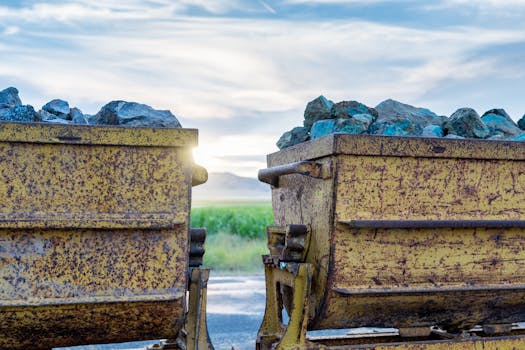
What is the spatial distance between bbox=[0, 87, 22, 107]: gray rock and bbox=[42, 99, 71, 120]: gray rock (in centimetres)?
15

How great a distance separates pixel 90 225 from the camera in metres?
2.65

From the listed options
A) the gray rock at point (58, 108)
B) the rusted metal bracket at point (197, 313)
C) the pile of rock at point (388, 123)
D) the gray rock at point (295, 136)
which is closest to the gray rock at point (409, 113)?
the pile of rock at point (388, 123)

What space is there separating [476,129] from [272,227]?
1349 mm

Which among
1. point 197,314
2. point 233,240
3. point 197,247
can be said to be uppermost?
point 197,247

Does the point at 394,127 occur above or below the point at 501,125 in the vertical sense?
below

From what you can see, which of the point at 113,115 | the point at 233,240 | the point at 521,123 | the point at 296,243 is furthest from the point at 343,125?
the point at 233,240

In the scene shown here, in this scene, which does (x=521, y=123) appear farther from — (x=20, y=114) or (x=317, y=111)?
(x=20, y=114)

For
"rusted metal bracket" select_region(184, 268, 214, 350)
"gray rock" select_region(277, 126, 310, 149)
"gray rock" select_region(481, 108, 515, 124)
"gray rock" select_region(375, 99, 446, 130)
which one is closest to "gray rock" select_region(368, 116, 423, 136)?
"gray rock" select_region(375, 99, 446, 130)

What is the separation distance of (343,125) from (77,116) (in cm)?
143

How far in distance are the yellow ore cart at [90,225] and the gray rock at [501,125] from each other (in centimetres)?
232

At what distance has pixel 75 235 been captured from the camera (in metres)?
2.67

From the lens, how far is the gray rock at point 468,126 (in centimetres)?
384

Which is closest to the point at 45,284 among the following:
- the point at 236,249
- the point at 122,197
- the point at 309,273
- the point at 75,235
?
the point at 75,235

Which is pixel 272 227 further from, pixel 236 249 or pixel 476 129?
pixel 236 249
